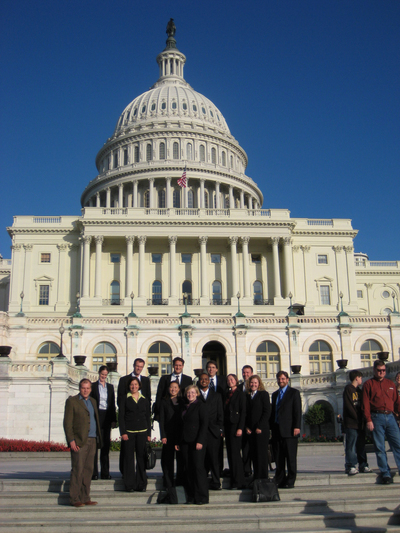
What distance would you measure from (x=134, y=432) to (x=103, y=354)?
32.3 meters

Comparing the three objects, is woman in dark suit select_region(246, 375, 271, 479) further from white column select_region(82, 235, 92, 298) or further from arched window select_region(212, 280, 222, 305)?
arched window select_region(212, 280, 222, 305)

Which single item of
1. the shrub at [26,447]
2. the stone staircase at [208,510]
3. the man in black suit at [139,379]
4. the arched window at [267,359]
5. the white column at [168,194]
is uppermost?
the white column at [168,194]

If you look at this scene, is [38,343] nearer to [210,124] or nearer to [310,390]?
[310,390]

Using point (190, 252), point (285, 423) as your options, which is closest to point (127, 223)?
point (190, 252)

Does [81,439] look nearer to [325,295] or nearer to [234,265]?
[234,265]

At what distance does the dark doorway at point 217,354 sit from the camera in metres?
47.1

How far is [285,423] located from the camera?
1344cm

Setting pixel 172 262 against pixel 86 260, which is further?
pixel 172 262

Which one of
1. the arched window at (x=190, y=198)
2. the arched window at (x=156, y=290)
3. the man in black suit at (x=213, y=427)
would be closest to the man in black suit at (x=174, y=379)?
the man in black suit at (x=213, y=427)

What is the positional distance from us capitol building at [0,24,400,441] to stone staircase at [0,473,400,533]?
19.0m

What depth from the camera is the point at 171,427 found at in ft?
42.7

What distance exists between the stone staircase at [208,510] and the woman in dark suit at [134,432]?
1.28 ft

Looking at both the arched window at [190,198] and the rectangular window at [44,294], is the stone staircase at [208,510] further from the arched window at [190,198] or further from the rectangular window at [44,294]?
the arched window at [190,198]

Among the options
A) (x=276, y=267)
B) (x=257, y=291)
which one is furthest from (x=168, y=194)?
(x=276, y=267)
